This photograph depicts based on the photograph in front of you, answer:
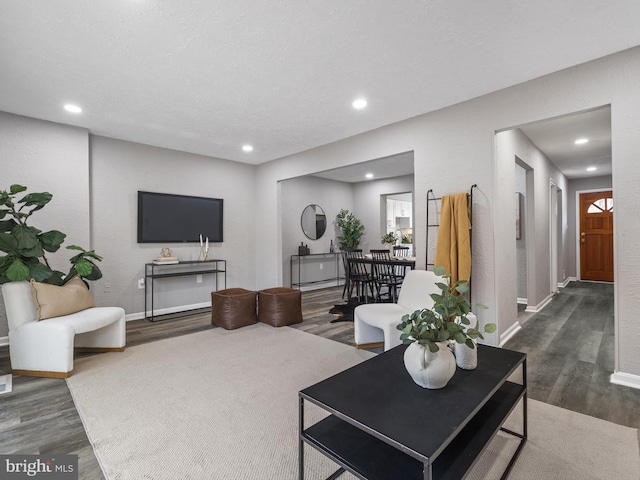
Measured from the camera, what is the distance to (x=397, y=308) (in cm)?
328

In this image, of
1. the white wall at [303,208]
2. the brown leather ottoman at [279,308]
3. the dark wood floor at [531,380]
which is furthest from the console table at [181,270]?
the white wall at [303,208]

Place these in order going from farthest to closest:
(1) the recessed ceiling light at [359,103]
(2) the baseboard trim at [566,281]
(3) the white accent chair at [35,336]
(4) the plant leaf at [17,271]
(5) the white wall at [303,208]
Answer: (2) the baseboard trim at [566,281]
(5) the white wall at [303,208]
(1) the recessed ceiling light at [359,103]
(4) the plant leaf at [17,271]
(3) the white accent chair at [35,336]

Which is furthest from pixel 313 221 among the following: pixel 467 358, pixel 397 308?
pixel 467 358

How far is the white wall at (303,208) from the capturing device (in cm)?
671

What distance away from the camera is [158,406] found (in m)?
2.28

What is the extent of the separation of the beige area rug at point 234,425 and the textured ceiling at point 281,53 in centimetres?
257

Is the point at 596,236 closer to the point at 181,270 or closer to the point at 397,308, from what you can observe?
the point at 397,308

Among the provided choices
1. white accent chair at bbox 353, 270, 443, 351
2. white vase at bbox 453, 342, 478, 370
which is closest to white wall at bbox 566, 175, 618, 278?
white accent chair at bbox 353, 270, 443, 351

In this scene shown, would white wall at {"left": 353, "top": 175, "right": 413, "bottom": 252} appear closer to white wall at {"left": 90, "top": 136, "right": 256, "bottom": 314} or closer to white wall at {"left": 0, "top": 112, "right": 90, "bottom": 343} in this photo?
white wall at {"left": 90, "top": 136, "right": 256, "bottom": 314}

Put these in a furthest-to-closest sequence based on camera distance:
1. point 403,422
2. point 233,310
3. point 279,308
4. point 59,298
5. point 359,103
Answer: point 279,308 < point 233,310 < point 359,103 < point 59,298 < point 403,422

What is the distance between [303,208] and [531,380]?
5212mm

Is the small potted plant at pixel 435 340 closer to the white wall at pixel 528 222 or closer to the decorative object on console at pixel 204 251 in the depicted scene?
the white wall at pixel 528 222

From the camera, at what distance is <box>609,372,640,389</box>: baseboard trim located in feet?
8.09

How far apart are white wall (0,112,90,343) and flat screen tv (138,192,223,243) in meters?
0.77
